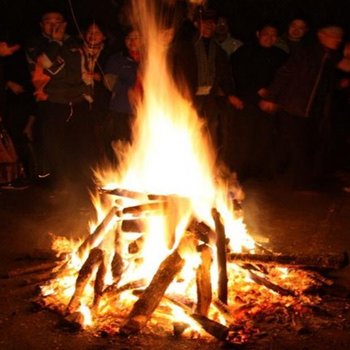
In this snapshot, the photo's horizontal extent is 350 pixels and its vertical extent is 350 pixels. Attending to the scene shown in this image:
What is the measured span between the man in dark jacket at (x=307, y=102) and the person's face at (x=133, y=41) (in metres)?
2.07

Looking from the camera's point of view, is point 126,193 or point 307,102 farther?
point 307,102

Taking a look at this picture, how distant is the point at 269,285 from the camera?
4.37 m

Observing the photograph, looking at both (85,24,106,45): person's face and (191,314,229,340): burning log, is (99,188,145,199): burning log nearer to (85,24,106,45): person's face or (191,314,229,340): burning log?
(191,314,229,340): burning log

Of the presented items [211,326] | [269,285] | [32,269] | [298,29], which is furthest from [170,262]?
[298,29]

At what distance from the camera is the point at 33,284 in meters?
4.71

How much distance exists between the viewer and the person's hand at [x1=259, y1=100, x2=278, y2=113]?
8070mm

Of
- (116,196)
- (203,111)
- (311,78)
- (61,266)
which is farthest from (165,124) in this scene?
(311,78)

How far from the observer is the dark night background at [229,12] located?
8156mm

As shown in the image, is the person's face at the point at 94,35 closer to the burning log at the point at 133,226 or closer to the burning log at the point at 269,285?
the burning log at the point at 133,226

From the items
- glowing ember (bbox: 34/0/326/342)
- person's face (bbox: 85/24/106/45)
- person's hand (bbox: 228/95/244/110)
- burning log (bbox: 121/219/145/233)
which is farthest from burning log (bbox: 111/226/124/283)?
person's hand (bbox: 228/95/244/110)

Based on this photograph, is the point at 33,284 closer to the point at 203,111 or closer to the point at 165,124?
the point at 165,124

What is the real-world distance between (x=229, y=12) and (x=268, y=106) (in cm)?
342

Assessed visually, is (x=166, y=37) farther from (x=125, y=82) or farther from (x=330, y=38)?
(x=330, y=38)

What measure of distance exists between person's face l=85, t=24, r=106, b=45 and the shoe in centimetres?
225
